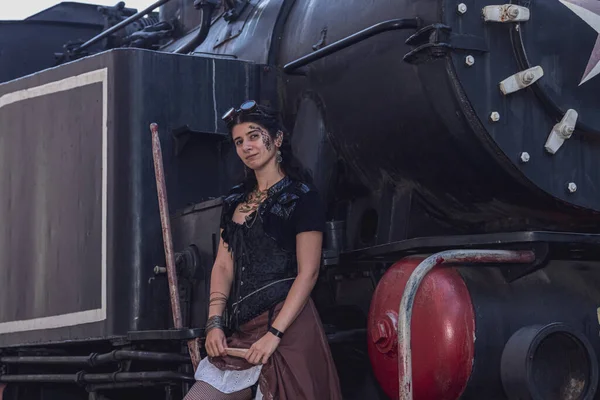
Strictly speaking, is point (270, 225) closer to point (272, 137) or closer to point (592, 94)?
point (272, 137)

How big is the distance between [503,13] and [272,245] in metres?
1.01

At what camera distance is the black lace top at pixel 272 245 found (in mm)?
2896

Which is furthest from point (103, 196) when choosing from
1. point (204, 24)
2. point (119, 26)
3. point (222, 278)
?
point (119, 26)

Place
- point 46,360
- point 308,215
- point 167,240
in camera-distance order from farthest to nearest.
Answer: point 46,360, point 167,240, point 308,215

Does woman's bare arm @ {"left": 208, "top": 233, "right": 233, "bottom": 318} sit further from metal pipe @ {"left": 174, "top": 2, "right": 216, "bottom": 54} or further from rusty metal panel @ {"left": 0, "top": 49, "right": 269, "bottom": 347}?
metal pipe @ {"left": 174, "top": 2, "right": 216, "bottom": 54}

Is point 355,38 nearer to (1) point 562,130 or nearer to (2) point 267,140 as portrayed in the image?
(2) point 267,140

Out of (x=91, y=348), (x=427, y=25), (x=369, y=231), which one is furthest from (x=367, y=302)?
(x=91, y=348)

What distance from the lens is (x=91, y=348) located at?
4.22 metres

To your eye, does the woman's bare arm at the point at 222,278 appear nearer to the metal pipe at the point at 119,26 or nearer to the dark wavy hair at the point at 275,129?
the dark wavy hair at the point at 275,129

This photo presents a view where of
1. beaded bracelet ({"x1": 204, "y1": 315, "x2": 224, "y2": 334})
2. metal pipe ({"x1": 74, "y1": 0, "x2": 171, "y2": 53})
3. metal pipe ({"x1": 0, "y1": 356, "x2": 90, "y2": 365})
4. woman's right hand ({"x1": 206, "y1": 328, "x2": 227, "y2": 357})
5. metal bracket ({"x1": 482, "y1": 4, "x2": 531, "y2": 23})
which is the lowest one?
metal pipe ({"x1": 0, "y1": 356, "x2": 90, "y2": 365})

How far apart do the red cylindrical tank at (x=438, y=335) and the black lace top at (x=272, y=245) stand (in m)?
0.33

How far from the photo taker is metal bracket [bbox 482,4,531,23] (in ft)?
9.85

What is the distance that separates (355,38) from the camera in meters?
3.21

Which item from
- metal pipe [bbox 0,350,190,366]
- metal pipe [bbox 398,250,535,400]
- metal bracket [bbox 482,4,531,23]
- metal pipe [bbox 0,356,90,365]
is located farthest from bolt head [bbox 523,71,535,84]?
metal pipe [bbox 0,356,90,365]
